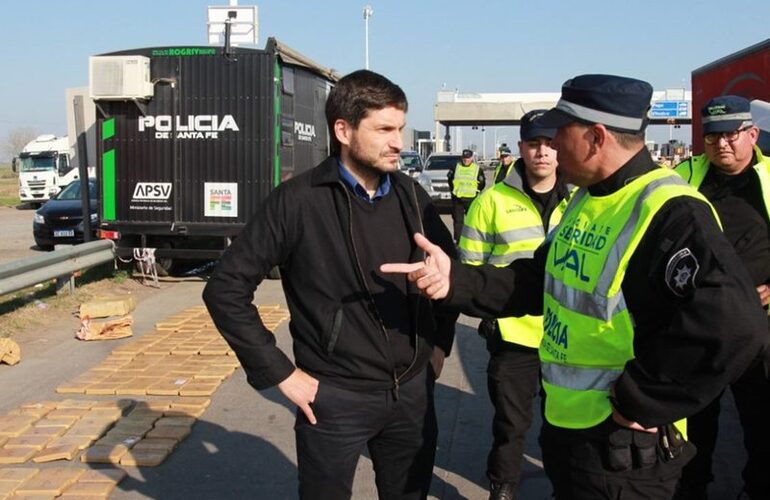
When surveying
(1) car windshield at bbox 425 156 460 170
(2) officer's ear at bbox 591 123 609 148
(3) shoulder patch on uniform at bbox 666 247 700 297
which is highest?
(1) car windshield at bbox 425 156 460 170

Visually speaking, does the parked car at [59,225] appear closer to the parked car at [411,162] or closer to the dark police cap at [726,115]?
the dark police cap at [726,115]

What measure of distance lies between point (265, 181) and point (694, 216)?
9.12m

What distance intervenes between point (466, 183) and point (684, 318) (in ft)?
50.0

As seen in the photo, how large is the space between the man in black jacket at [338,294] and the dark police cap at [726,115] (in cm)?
189

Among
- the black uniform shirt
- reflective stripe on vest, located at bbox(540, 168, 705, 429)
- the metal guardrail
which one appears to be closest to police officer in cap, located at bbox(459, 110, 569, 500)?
reflective stripe on vest, located at bbox(540, 168, 705, 429)

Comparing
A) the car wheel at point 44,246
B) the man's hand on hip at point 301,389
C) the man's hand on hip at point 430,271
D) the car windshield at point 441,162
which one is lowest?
the car wheel at point 44,246

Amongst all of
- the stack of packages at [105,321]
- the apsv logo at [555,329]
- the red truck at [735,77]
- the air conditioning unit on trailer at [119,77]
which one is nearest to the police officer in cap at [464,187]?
the red truck at [735,77]

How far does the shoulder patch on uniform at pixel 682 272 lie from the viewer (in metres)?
1.98

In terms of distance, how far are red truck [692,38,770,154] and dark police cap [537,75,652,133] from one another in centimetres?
573

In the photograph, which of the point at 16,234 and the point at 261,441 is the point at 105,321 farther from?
the point at 16,234

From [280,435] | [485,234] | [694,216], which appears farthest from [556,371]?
[280,435]

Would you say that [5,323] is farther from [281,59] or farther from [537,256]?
[537,256]

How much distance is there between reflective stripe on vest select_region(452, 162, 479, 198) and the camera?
55.9 feet

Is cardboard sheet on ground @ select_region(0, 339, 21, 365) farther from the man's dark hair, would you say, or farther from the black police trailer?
the man's dark hair
